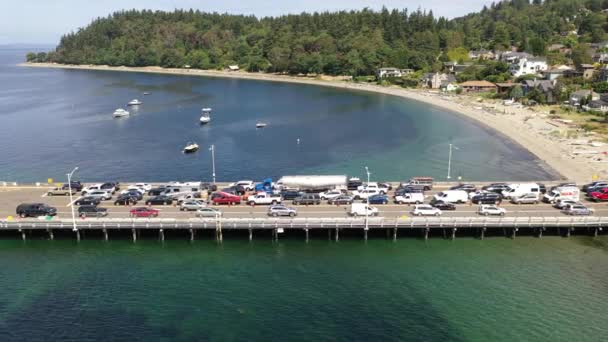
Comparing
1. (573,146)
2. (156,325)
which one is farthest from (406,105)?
(156,325)

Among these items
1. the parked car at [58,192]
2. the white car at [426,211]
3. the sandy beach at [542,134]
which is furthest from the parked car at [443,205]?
the parked car at [58,192]

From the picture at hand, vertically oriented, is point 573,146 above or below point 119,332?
above

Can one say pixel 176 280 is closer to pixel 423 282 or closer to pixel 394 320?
pixel 394 320

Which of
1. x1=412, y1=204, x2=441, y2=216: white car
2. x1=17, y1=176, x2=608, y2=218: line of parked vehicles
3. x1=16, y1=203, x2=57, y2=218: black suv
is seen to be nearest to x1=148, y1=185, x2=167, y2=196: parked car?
x1=17, y1=176, x2=608, y2=218: line of parked vehicles

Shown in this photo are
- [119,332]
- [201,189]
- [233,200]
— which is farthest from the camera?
[201,189]

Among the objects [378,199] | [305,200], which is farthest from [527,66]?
[305,200]

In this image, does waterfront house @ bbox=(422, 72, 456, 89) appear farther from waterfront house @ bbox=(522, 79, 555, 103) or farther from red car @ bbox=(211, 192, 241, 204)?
red car @ bbox=(211, 192, 241, 204)
